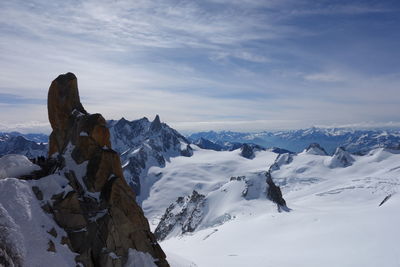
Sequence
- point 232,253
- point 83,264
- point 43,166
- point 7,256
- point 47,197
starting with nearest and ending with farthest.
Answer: point 7,256 → point 83,264 → point 47,197 → point 43,166 → point 232,253

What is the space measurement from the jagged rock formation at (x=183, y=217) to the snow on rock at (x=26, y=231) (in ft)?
261

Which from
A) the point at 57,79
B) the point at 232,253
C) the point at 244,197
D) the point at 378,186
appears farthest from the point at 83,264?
the point at 378,186

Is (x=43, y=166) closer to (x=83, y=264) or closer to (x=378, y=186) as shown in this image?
(x=83, y=264)

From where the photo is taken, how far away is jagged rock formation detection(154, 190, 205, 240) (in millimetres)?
105562

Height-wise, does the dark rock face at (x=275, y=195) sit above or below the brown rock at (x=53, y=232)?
below

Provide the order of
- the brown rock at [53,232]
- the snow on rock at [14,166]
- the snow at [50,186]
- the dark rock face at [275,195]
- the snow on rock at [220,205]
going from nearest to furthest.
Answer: the brown rock at [53,232], the snow at [50,186], the snow on rock at [14,166], the snow on rock at [220,205], the dark rock face at [275,195]

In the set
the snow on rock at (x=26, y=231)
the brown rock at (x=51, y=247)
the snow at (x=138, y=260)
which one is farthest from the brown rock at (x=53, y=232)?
the snow at (x=138, y=260)

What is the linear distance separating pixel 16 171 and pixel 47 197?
4.24 m

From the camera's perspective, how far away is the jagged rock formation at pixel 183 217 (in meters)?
106

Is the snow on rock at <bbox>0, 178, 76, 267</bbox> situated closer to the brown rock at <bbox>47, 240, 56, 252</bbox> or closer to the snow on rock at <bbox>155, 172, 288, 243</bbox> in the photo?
the brown rock at <bbox>47, 240, 56, 252</bbox>

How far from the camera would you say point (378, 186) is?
193250 millimetres

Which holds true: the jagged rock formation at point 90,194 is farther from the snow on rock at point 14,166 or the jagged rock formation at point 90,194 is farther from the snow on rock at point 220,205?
the snow on rock at point 220,205

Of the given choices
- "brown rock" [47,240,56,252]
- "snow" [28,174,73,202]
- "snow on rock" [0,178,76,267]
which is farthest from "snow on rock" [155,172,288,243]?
"brown rock" [47,240,56,252]

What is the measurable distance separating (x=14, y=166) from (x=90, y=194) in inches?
254
